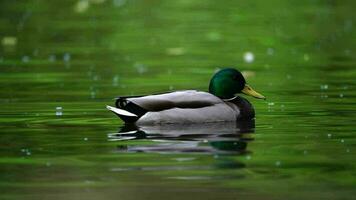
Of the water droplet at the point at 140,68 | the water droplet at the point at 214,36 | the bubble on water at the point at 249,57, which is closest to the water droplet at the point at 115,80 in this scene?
the water droplet at the point at 140,68

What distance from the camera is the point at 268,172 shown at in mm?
9812

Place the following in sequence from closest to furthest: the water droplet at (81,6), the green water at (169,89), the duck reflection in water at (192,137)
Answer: the green water at (169,89), the duck reflection in water at (192,137), the water droplet at (81,6)

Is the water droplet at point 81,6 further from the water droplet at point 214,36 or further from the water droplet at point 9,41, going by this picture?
the water droplet at point 9,41

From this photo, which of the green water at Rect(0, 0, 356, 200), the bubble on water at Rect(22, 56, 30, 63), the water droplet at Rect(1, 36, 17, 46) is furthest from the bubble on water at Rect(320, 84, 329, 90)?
the water droplet at Rect(1, 36, 17, 46)

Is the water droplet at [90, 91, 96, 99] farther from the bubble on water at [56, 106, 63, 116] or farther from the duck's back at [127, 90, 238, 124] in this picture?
the duck's back at [127, 90, 238, 124]

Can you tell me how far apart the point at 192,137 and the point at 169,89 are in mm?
4158

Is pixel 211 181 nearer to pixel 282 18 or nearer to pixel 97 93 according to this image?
pixel 97 93

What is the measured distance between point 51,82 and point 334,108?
14.3ft

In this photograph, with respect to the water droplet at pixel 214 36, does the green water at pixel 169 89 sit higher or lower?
lower

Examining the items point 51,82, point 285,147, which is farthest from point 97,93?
point 285,147

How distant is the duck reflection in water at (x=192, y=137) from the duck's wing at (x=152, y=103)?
137 millimetres

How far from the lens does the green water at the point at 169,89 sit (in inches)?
371

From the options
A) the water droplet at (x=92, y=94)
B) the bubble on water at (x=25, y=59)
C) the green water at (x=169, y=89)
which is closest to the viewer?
the green water at (x=169, y=89)

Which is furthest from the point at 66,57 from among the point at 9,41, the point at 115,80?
the point at 115,80
